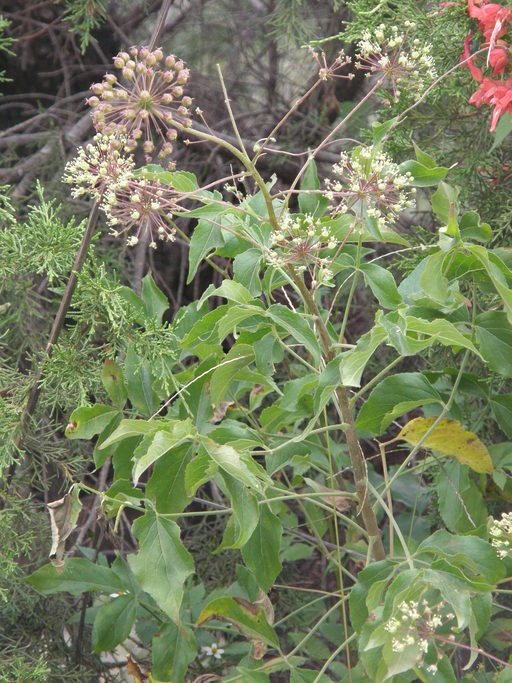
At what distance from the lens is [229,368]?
37.2 inches

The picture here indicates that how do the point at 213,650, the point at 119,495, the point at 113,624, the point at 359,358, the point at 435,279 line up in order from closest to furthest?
the point at 359,358 < the point at 435,279 < the point at 119,495 < the point at 113,624 < the point at 213,650

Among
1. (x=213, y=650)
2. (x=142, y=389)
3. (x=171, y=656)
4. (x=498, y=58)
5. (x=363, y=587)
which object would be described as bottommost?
(x=213, y=650)

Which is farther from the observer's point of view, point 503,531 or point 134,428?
point 503,531

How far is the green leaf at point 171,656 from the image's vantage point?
43.3 inches

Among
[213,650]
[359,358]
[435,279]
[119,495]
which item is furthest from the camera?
[213,650]

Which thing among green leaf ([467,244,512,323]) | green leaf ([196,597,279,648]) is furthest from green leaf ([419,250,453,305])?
green leaf ([196,597,279,648])

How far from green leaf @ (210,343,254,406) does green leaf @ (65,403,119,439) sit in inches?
6.5

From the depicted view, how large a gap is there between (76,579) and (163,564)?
306 mm

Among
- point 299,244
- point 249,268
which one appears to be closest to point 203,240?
point 249,268

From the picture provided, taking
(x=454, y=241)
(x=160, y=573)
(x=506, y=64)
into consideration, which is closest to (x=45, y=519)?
(x=160, y=573)

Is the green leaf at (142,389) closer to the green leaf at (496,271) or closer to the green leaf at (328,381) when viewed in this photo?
Answer: the green leaf at (328,381)

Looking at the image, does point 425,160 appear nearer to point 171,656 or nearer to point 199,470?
point 199,470

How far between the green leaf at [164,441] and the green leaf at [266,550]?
202 mm

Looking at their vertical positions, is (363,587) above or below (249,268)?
below
